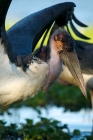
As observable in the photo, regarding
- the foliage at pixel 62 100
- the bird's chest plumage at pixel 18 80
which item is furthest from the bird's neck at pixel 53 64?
the foliage at pixel 62 100

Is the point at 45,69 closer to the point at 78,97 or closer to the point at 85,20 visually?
the point at 78,97

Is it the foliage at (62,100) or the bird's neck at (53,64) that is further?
the foliage at (62,100)

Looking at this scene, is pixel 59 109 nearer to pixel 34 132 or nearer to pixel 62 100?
pixel 62 100

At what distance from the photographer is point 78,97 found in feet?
33.8

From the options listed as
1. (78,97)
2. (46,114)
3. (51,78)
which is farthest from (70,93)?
(51,78)

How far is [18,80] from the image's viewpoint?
6.07 meters

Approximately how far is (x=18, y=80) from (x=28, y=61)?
0.64 ft

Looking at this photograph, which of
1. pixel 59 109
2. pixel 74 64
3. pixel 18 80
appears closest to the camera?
pixel 18 80

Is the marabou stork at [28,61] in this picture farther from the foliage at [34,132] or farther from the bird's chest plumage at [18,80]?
the foliage at [34,132]

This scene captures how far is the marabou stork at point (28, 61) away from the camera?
6047 millimetres

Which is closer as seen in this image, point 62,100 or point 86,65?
point 86,65

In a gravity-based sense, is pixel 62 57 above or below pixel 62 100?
above

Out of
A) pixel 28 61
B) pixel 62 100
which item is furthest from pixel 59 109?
pixel 28 61

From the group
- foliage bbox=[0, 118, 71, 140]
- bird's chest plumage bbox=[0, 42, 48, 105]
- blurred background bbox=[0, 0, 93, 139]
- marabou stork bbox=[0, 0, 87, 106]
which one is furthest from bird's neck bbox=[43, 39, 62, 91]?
blurred background bbox=[0, 0, 93, 139]
